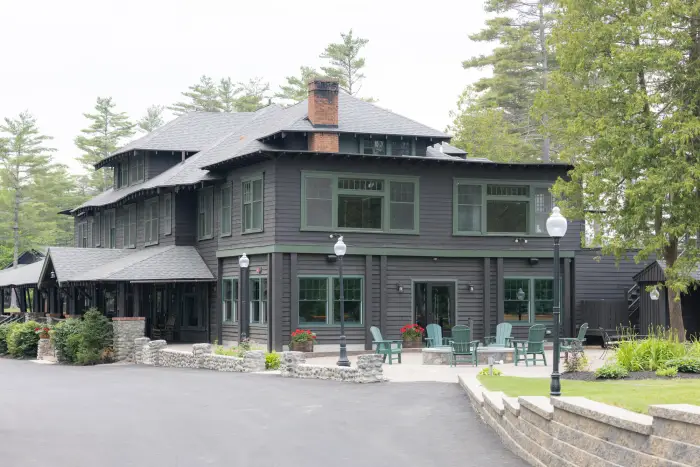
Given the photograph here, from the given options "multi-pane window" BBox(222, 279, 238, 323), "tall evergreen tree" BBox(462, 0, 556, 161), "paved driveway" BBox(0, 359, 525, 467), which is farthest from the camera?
"tall evergreen tree" BBox(462, 0, 556, 161)

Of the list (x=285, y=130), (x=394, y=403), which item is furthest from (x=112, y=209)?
(x=394, y=403)

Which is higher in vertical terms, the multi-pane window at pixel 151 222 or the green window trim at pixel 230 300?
the multi-pane window at pixel 151 222

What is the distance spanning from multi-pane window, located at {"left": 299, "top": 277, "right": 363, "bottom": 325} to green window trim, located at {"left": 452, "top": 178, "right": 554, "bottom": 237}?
4047mm

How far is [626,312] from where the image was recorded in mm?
A: 34562

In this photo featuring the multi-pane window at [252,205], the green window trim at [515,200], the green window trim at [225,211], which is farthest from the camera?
the green window trim at [225,211]

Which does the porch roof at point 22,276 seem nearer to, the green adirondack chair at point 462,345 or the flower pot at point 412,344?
the flower pot at point 412,344

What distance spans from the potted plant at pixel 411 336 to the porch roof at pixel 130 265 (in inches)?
310

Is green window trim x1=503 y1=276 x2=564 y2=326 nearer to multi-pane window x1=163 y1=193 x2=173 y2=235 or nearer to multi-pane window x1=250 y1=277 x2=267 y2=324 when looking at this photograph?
multi-pane window x1=250 y1=277 x2=267 y2=324

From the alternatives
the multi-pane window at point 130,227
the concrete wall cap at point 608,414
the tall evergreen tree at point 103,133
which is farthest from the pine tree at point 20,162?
the concrete wall cap at point 608,414

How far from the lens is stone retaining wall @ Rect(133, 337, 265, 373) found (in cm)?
2659

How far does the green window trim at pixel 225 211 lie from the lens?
34.5 meters

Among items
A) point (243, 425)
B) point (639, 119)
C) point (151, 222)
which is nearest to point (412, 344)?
point (639, 119)

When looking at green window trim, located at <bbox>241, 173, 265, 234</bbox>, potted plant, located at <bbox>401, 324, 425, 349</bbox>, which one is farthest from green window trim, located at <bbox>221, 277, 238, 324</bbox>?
potted plant, located at <bbox>401, 324, 425, 349</bbox>

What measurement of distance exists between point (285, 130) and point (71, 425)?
16.1m
